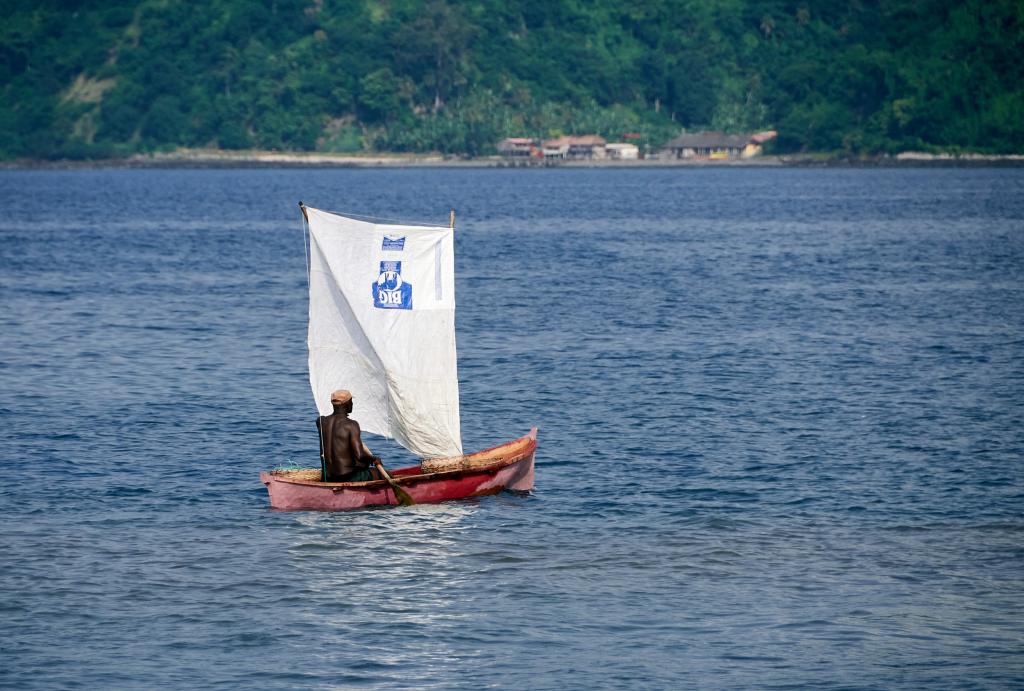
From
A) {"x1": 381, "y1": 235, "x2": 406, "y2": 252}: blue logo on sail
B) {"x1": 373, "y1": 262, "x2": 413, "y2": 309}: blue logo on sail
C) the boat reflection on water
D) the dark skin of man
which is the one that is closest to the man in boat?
the dark skin of man

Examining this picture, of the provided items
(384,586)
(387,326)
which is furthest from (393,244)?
(384,586)

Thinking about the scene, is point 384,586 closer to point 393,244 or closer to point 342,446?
point 342,446

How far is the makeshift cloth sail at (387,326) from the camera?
29312mm

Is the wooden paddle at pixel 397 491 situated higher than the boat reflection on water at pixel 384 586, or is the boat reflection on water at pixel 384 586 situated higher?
the wooden paddle at pixel 397 491

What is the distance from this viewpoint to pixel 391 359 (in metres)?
30.1

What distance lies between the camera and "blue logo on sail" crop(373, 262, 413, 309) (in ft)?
96.7

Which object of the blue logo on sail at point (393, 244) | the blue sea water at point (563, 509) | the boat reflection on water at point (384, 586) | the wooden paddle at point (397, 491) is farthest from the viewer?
the blue logo on sail at point (393, 244)

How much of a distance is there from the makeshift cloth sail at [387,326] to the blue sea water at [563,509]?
2339 mm

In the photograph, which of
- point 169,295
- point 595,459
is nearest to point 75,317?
point 169,295

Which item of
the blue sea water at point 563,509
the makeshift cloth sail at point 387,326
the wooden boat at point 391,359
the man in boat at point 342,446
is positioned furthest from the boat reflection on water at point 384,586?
the makeshift cloth sail at point 387,326

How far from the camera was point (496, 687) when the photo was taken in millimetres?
20688

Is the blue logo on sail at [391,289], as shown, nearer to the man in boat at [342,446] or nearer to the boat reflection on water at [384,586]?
the man in boat at [342,446]

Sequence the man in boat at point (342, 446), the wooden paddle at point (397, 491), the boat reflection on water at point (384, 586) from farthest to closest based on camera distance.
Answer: the wooden paddle at point (397, 491), the man in boat at point (342, 446), the boat reflection on water at point (384, 586)

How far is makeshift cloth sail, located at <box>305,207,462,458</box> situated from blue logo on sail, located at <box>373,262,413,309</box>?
0.02m
